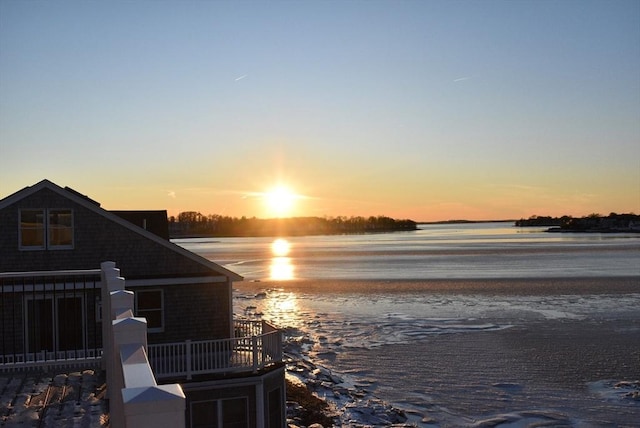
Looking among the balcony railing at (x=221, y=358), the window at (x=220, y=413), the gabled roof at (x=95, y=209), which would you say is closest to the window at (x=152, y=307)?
the gabled roof at (x=95, y=209)

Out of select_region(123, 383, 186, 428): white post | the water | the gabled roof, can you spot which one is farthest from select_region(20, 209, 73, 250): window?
select_region(123, 383, 186, 428): white post

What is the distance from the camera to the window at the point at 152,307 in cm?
1973

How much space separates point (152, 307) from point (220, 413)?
15.8 ft

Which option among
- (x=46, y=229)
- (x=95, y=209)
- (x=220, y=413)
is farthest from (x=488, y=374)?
(x=46, y=229)

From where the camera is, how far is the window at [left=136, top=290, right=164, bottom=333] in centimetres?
1973

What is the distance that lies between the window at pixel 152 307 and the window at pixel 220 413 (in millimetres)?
4056

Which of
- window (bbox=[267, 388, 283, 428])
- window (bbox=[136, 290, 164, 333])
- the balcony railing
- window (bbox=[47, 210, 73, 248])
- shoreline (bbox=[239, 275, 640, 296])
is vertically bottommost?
shoreline (bbox=[239, 275, 640, 296])

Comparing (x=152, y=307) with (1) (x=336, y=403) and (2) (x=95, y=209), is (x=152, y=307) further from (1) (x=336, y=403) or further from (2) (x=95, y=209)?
(1) (x=336, y=403)

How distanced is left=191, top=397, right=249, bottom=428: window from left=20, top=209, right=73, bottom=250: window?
7.06 meters

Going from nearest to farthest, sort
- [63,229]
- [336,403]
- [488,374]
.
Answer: [63,229] → [336,403] → [488,374]

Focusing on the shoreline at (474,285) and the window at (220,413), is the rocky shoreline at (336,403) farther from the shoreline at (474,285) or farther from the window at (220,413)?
the shoreline at (474,285)

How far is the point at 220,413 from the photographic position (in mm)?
16641

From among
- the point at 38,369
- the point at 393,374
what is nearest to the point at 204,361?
the point at 38,369

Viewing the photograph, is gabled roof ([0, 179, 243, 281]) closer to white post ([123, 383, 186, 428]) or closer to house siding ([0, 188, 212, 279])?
house siding ([0, 188, 212, 279])
